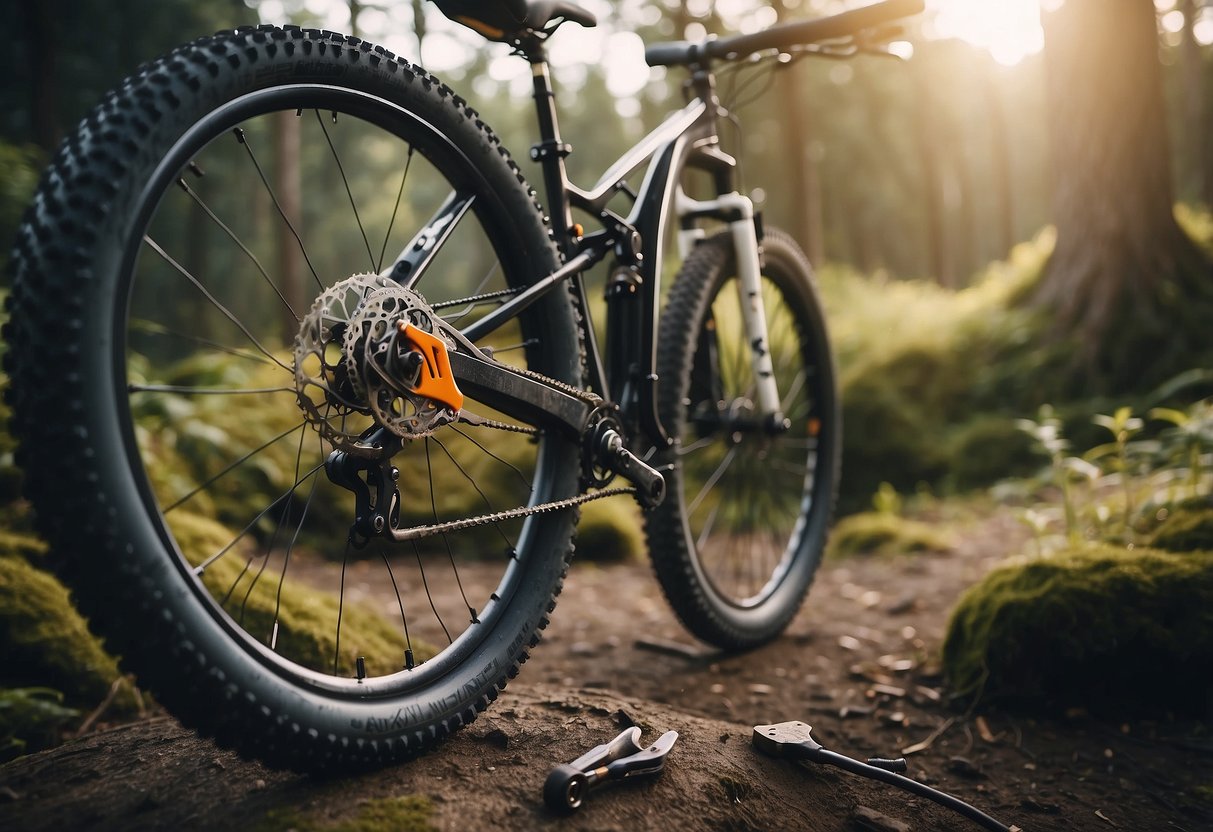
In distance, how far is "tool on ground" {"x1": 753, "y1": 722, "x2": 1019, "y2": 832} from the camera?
67.0 inches

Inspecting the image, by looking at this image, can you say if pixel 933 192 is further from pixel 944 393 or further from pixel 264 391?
pixel 264 391

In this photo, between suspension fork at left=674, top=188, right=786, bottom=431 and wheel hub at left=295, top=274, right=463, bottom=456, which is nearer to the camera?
wheel hub at left=295, top=274, right=463, bottom=456

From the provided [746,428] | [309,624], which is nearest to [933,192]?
[746,428]

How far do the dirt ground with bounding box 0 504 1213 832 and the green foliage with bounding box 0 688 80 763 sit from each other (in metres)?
0.19

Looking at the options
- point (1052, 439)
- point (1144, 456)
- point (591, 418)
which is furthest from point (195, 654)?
point (1144, 456)

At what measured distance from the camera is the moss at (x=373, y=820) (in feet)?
4.32

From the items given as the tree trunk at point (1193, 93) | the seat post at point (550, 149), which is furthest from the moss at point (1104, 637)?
the tree trunk at point (1193, 93)

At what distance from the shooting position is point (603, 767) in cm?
154

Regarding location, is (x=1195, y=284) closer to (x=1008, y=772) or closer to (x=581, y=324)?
(x=1008, y=772)

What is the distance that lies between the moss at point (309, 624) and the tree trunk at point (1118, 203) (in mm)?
4895

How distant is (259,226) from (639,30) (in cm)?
842

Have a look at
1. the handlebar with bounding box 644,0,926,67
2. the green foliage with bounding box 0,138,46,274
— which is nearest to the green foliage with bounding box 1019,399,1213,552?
the handlebar with bounding box 644,0,926,67

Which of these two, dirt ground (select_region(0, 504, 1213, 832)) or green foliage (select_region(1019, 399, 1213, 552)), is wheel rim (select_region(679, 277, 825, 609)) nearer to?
dirt ground (select_region(0, 504, 1213, 832))

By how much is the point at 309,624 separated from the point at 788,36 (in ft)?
7.57
